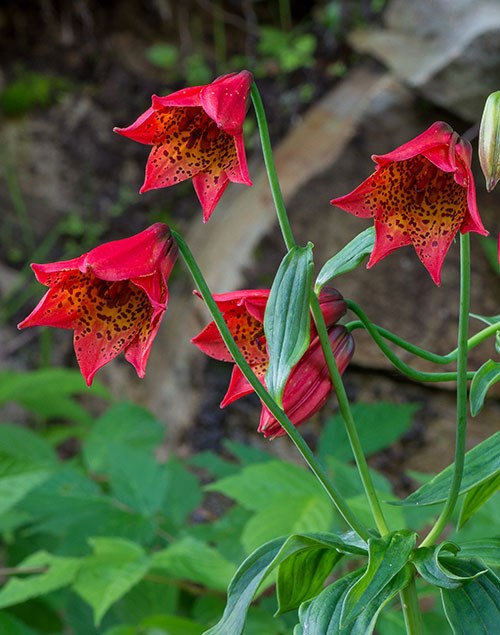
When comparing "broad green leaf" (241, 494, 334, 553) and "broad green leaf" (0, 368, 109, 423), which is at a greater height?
"broad green leaf" (241, 494, 334, 553)

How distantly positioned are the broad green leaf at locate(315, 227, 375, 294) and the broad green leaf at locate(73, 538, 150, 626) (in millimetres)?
523

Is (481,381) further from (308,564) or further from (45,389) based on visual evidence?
(45,389)

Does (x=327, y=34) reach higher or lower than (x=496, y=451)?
lower

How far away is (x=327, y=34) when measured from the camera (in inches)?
97.1

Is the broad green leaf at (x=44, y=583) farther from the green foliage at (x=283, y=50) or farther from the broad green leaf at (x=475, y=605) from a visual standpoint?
the green foliage at (x=283, y=50)

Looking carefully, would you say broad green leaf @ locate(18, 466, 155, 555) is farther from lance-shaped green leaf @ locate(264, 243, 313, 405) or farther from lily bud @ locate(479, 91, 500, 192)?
lily bud @ locate(479, 91, 500, 192)

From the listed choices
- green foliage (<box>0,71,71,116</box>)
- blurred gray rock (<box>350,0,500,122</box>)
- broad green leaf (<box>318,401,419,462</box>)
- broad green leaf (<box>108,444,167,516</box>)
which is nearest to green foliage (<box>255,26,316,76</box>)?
blurred gray rock (<box>350,0,500,122</box>)

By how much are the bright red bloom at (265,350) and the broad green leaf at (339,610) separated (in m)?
0.15

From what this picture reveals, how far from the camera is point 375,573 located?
0.70m

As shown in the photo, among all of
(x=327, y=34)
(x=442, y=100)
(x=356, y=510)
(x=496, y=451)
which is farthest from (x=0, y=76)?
(x=496, y=451)

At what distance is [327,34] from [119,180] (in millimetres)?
817

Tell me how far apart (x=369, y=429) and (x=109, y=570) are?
596 millimetres

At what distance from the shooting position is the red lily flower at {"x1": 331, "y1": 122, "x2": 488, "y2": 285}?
2.36 ft

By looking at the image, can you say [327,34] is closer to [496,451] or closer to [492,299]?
[492,299]
